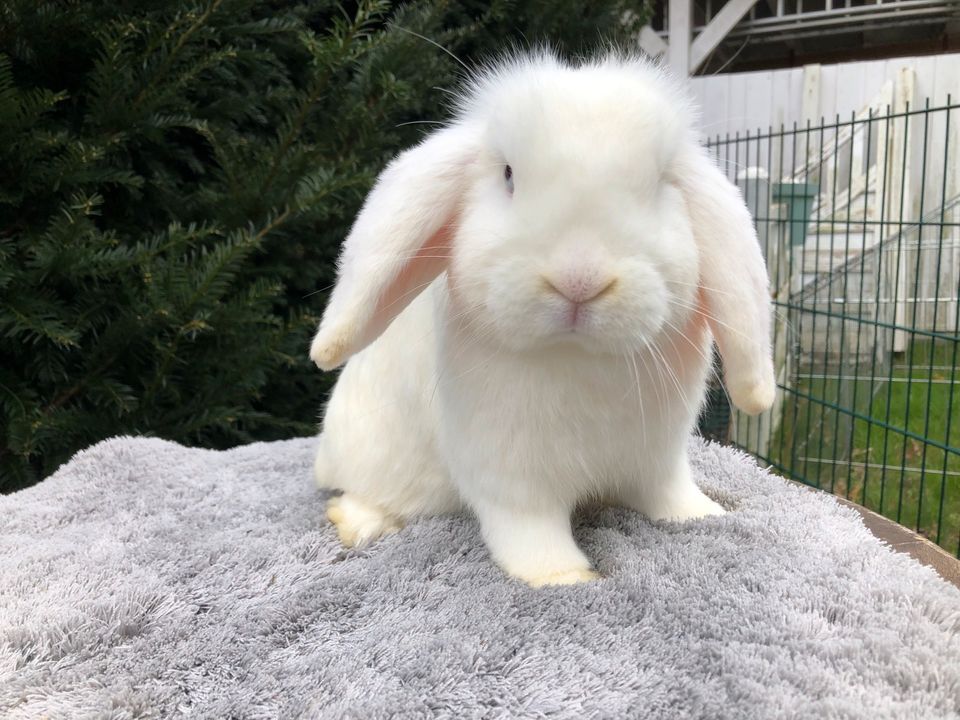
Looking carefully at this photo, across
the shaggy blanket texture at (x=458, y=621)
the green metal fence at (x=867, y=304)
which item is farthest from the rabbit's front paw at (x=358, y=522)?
the green metal fence at (x=867, y=304)

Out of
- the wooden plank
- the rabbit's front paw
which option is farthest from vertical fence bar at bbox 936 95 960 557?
the rabbit's front paw

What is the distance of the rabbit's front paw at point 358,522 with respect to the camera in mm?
1302

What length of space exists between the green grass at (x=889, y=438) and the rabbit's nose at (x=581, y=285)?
186 cm

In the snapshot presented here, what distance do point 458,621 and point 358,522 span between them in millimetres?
380

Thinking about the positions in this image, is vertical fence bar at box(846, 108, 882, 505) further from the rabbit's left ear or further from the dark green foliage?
the rabbit's left ear

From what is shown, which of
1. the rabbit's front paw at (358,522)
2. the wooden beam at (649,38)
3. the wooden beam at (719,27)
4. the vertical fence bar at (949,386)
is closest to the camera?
the rabbit's front paw at (358,522)

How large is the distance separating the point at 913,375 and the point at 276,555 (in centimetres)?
233

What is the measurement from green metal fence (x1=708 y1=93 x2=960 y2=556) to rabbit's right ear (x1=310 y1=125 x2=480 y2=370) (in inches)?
65.2

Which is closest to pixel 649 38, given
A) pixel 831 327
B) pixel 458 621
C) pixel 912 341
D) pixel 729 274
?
pixel 831 327

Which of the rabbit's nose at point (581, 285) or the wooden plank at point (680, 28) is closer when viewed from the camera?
the rabbit's nose at point (581, 285)

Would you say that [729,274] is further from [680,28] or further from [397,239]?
[680,28]

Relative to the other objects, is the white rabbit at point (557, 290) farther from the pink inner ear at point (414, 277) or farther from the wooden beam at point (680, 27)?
the wooden beam at point (680, 27)

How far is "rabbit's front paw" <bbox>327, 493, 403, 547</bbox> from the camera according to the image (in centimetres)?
130

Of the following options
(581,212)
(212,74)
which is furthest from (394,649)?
(212,74)
